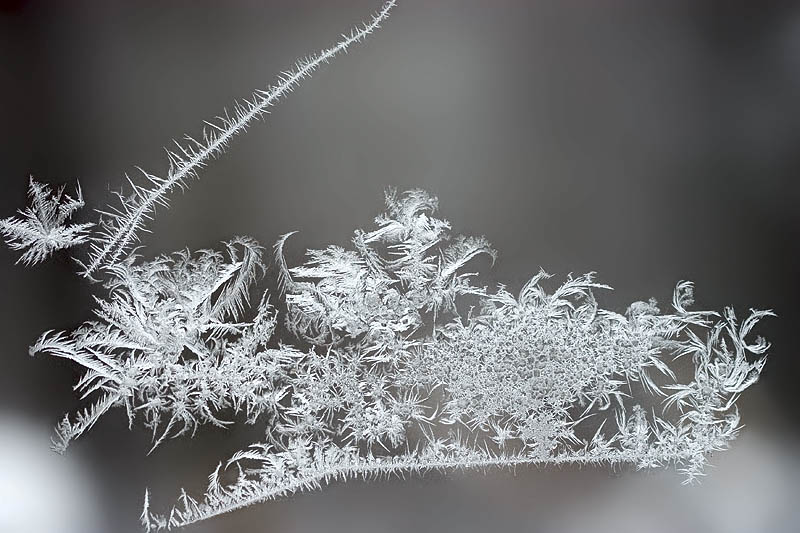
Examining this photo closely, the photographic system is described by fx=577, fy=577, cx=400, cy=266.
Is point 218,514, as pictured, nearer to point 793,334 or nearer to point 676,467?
point 676,467

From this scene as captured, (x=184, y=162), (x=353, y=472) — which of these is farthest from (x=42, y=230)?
(x=353, y=472)

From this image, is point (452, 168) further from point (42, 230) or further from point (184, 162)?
point (42, 230)

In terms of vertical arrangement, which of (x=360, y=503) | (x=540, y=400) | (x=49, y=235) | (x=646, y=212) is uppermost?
(x=49, y=235)

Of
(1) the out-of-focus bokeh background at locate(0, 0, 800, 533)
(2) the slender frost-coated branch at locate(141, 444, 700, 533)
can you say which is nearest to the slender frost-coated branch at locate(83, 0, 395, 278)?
(1) the out-of-focus bokeh background at locate(0, 0, 800, 533)

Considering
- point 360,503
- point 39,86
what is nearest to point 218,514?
point 360,503

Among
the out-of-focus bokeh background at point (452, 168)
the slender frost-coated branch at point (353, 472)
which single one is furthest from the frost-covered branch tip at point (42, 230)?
the slender frost-coated branch at point (353, 472)

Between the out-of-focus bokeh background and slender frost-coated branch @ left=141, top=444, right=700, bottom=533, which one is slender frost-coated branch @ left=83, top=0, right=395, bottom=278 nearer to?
the out-of-focus bokeh background
